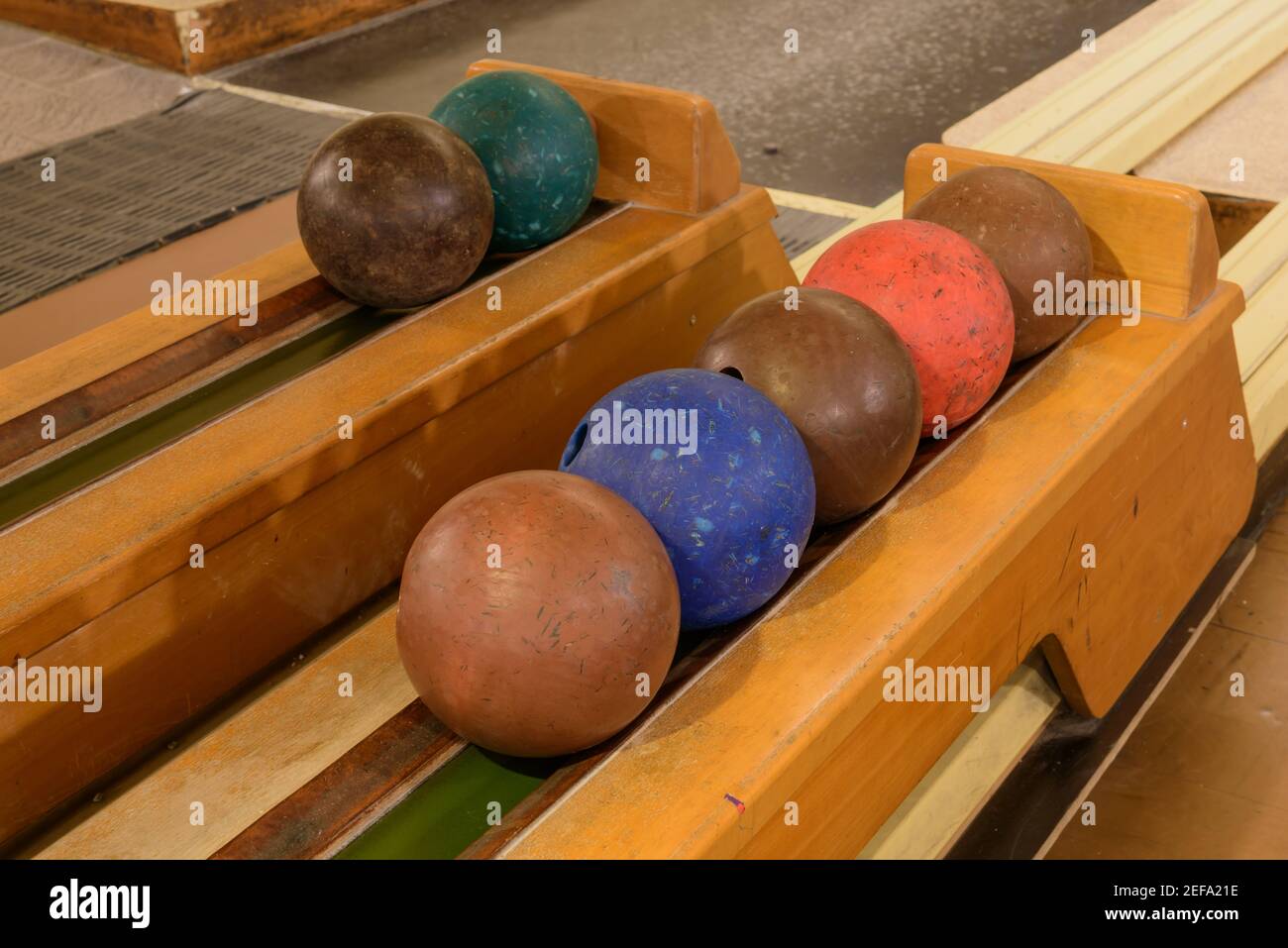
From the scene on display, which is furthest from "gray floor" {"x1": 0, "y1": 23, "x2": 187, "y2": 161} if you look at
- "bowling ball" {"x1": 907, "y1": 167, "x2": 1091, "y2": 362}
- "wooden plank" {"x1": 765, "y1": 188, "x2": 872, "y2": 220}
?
"bowling ball" {"x1": 907, "y1": 167, "x2": 1091, "y2": 362}

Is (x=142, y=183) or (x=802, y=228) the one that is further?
(x=142, y=183)

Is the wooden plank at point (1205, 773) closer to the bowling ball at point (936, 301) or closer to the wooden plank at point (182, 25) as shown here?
the bowling ball at point (936, 301)

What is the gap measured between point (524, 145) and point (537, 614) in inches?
45.8

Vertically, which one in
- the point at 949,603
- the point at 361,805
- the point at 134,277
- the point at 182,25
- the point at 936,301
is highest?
the point at 936,301

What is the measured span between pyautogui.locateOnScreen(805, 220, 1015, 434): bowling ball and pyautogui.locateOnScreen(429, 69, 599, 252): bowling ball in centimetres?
59

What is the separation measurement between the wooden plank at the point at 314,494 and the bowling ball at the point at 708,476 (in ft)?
1.56

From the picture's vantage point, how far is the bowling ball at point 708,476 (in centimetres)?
148

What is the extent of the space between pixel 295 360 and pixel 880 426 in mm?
910

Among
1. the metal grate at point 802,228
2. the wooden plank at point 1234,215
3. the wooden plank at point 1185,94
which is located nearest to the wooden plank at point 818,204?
the metal grate at point 802,228

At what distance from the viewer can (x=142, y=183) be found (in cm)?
372

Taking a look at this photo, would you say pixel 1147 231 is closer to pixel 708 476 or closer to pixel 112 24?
pixel 708 476

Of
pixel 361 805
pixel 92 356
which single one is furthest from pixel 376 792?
pixel 92 356
